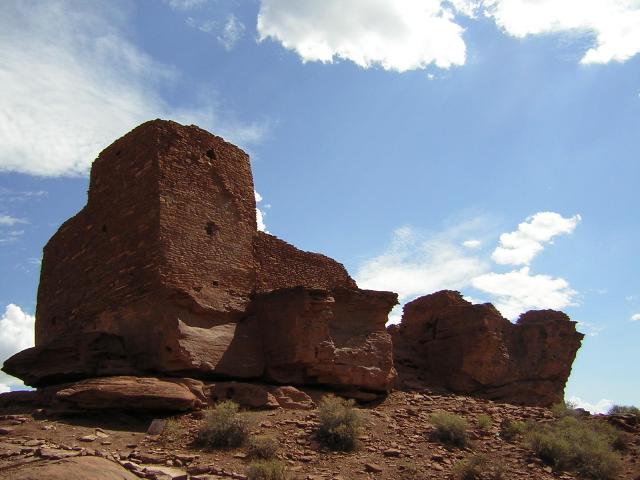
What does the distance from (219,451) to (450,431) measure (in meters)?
4.92

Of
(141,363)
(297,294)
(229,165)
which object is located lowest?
(141,363)

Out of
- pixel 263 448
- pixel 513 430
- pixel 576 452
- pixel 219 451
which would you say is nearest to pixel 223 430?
pixel 219 451

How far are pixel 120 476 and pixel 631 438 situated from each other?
1218 centimetres

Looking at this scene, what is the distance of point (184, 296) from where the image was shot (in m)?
14.0

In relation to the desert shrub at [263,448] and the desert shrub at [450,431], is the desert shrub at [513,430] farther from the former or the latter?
the desert shrub at [263,448]

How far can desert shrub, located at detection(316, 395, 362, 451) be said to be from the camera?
39.2 ft

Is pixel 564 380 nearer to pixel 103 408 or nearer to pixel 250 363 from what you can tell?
pixel 250 363

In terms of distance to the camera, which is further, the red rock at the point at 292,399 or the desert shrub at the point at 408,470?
the red rock at the point at 292,399

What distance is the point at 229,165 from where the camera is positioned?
16562 millimetres

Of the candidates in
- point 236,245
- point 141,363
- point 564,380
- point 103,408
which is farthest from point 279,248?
point 564,380

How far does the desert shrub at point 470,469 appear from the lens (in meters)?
11.4

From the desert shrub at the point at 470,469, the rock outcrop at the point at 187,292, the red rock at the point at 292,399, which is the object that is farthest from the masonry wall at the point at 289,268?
the desert shrub at the point at 470,469

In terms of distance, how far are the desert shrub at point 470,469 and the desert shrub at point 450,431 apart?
1187 millimetres

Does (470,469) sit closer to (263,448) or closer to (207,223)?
(263,448)
